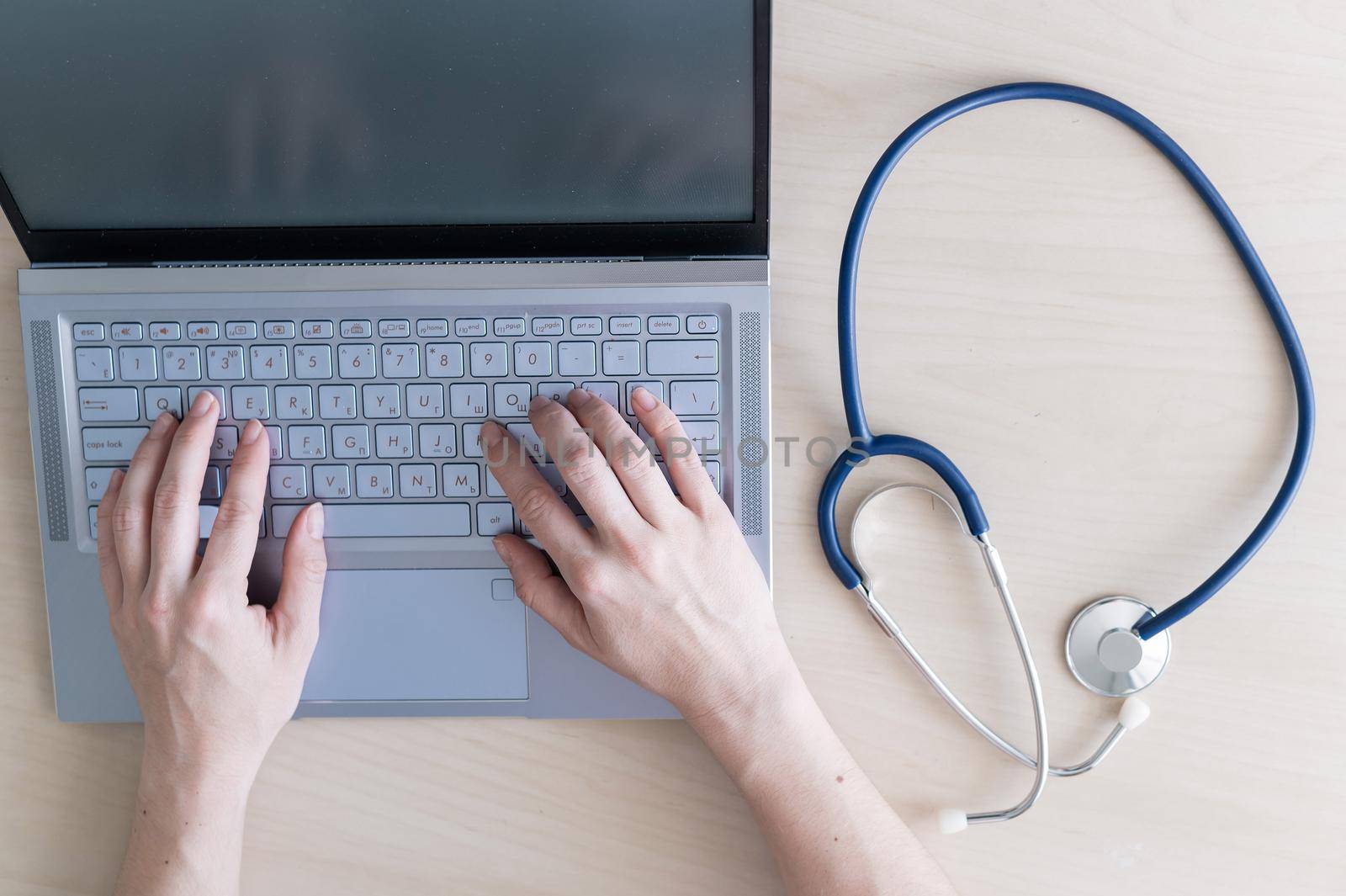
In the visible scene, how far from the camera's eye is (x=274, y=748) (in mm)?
765

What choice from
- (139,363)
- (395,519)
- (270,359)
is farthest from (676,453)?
(139,363)

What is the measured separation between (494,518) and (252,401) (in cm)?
23

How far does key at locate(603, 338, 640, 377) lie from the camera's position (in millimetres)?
700

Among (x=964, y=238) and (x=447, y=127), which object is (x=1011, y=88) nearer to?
(x=964, y=238)

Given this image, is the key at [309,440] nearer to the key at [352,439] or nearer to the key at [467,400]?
the key at [352,439]

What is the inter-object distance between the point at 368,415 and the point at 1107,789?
73cm

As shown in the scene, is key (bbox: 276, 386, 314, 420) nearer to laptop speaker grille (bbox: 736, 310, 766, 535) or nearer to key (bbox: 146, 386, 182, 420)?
key (bbox: 146, 386, 182, 420)

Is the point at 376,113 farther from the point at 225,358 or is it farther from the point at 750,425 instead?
the point at 750,425

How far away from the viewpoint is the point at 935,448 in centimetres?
73

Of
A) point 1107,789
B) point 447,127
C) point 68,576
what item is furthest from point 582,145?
point 1107,789

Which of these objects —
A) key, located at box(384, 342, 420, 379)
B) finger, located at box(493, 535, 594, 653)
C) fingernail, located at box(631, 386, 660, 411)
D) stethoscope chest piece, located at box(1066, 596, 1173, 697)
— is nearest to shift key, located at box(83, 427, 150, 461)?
key, located at box(384, 342, 420, 379)

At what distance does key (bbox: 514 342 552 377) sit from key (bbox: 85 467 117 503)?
36 centimetres

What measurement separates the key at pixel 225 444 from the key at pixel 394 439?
122mm

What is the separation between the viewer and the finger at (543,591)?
0.69 m
